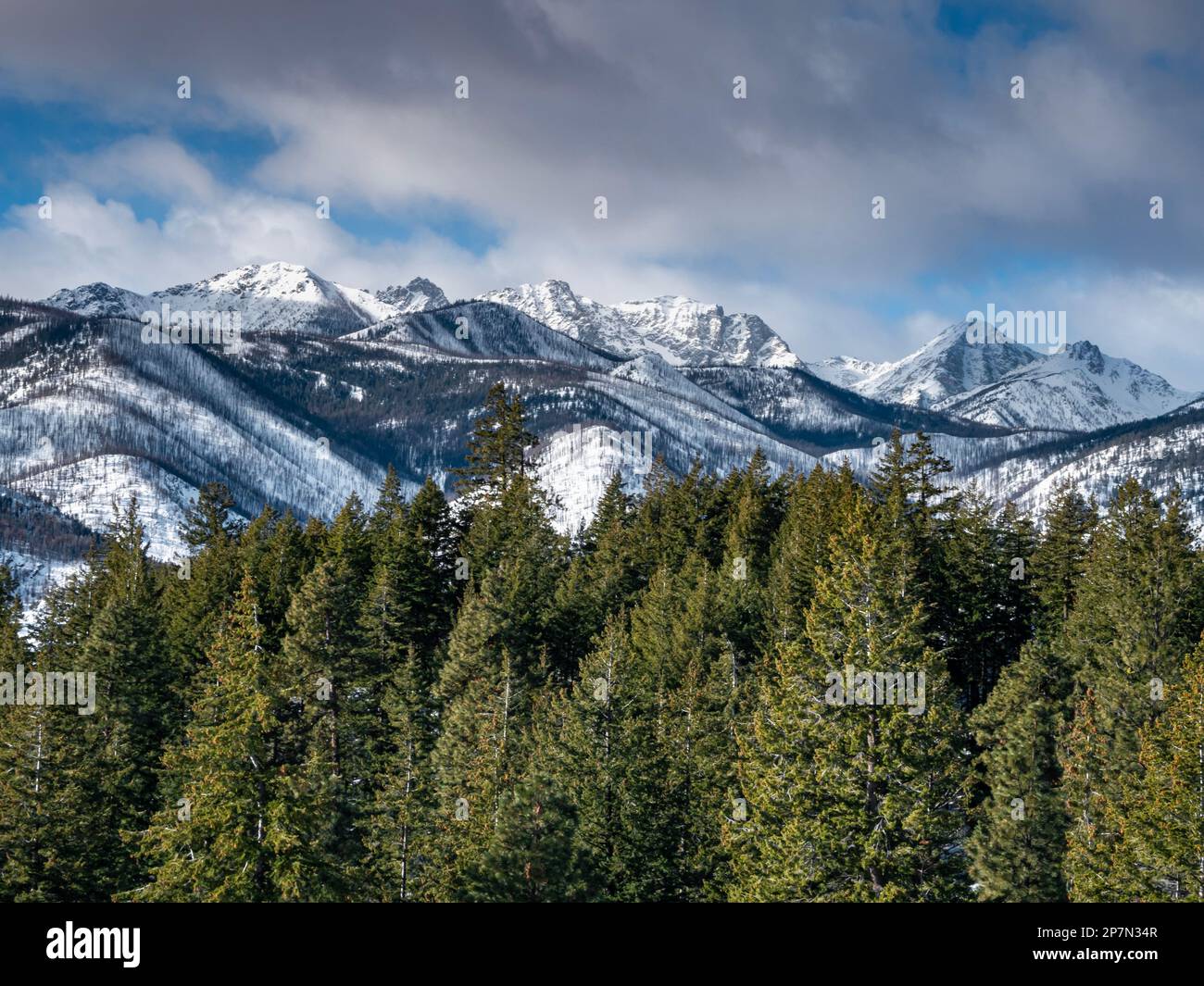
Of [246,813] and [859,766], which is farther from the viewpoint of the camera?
[246,813]

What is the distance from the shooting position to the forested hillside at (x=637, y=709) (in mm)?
27516

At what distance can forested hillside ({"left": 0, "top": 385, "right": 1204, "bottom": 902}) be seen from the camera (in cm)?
2752

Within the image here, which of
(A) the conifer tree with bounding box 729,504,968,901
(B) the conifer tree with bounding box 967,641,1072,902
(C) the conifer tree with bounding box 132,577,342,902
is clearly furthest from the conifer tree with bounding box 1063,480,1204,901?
(C) the conifer tree with bounding box 132,577,342,902

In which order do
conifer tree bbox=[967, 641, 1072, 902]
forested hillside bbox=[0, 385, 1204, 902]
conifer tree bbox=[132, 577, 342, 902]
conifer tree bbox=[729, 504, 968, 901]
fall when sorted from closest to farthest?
conifer tree bbox=[729, 504, 968, 901]
conifer tree bbox=[132, 577, 342, 902]
forested hillside bbox=[0, 385, 1204, 902]
conifer tree bbox=[967, 641, 1072, 902]

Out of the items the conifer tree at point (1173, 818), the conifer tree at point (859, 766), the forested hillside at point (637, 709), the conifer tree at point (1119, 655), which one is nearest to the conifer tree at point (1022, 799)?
the forested hillside at point (637, 709)

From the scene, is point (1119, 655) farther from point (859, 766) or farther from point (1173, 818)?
point (859, 766)

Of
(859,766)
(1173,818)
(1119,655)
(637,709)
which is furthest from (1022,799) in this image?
(859,766)

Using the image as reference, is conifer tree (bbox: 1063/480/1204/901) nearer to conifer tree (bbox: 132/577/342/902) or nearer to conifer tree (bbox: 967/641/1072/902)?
conifer tree (bbox: 967/641/1072/902)

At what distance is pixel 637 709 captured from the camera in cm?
4306

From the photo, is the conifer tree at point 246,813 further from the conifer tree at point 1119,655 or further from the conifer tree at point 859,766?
the conifer tree at point 1119,655

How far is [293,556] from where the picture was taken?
64188 mm
